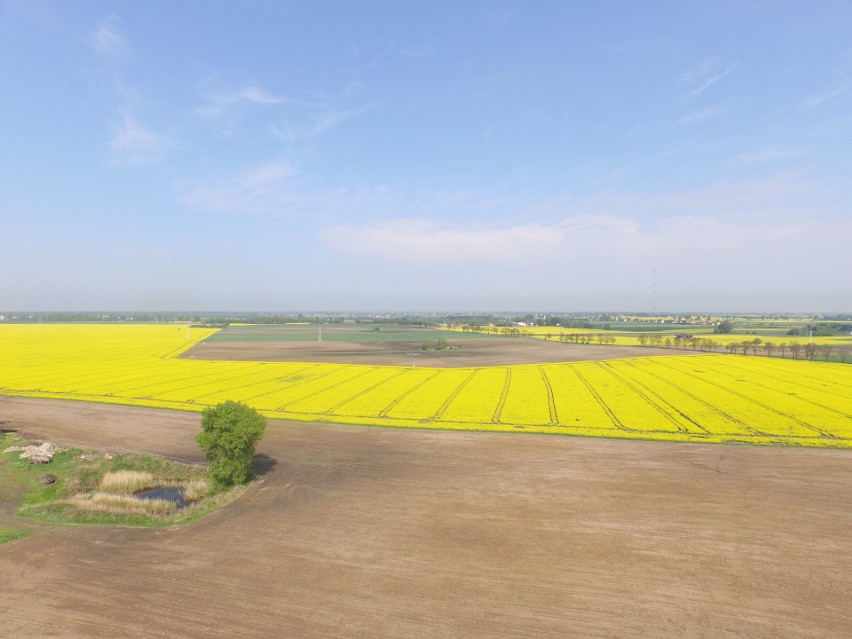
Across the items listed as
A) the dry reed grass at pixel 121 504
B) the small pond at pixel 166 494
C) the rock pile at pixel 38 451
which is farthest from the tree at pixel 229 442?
the rock pile at pixel 38 451

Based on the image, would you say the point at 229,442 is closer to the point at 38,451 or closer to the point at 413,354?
the point at 38,451

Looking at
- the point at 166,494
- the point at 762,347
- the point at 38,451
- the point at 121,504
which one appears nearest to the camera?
the point at 121,504

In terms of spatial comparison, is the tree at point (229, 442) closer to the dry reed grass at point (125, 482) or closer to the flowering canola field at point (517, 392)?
the dry reed grass at point (125, 482)

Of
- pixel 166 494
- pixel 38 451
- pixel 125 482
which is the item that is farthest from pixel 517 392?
pixel 38 451

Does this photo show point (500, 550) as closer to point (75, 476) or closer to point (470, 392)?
point (75, 476)

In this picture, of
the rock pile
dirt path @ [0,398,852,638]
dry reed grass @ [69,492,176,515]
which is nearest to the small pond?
dry reed grass @ [69,492,176,515]

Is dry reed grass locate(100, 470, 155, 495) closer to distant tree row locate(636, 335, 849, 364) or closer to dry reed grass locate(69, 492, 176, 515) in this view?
dry reed grass locate(69, 492, 176, 515)
